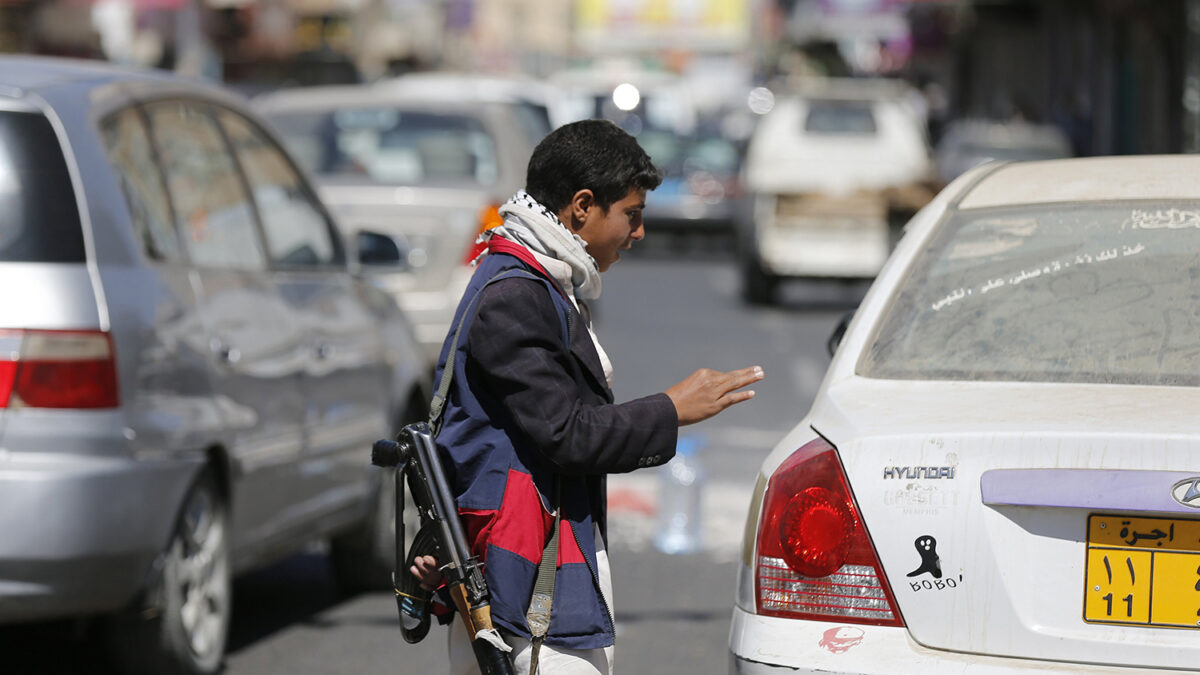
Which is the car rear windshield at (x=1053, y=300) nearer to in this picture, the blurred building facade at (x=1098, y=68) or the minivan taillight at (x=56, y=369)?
the minivan taillight at (x=56, y=369)

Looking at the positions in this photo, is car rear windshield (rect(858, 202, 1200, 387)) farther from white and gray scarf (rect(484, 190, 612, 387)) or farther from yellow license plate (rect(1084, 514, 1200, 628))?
white and gray scarf (rect(484, 190, 612, 387))

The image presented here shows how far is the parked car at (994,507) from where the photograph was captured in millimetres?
3289

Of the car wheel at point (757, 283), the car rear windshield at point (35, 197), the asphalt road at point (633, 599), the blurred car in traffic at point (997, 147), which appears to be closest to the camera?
the car rear windshield at point (35, 197)

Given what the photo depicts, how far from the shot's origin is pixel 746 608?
11.7ft

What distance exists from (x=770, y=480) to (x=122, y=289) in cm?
208

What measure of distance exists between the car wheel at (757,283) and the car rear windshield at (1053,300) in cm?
1431

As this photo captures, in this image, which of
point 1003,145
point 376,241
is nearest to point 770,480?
point 376,241

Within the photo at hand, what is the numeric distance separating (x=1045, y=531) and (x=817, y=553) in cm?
40

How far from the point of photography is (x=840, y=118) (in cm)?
2211

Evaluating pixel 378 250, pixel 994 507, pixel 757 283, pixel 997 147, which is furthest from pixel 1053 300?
pixel 997 147

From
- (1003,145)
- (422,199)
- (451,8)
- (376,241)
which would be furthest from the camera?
(451,8)

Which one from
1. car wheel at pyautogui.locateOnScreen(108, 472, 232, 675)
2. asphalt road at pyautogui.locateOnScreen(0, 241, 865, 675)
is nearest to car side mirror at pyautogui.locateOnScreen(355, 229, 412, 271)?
asphalt road at pyautogui.locateOnScreen(0, 241, 865, 675)

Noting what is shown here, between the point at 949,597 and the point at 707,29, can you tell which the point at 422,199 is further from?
the point at 707,29

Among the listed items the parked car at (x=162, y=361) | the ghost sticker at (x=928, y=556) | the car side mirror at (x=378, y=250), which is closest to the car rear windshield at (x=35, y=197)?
the parked car at (x=162, y=361)
